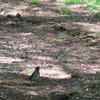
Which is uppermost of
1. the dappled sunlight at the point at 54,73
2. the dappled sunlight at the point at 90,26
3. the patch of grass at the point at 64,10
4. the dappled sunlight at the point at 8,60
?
the patch of grass at the point at 64,10

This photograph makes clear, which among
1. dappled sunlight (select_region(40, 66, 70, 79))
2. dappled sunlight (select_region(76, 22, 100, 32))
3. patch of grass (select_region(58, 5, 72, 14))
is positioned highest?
patch of grass (select_region(58, 5, 72, 14))

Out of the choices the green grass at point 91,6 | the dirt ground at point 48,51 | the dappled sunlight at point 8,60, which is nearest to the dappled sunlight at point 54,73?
the dirt ground at point 48,51

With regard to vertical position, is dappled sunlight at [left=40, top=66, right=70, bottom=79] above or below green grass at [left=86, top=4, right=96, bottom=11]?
below

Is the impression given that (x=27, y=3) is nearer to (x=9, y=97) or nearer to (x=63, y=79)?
(x=63, y=79)

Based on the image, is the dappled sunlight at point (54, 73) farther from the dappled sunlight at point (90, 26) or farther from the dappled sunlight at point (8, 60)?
the dappled sunlight at point (90, 26)

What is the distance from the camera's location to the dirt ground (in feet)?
23.7

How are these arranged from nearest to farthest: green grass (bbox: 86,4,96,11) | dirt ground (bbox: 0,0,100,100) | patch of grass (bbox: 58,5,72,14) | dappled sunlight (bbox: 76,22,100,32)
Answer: dirt ground (bbox: 0,0,100,100)
dappled sunlight (bbox: 76,22,100,32)
patch of grass (bbox: 58,5,72,14)
green grass (bbox: 86,4,96,11)

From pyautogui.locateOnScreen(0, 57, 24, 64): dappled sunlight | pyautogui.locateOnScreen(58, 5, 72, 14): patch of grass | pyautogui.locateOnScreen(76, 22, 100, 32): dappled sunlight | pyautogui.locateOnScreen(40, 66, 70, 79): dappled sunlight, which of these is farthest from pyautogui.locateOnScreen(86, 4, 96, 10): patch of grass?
pyautogui.locateOnScreen(40, 66, 70, 79): dappled sunlight

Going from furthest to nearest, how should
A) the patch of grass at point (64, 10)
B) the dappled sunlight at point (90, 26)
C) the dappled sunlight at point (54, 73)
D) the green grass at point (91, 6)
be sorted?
the green grass at point (91, 6), the patch of grass at point (64, 10), the dappled sunlight at point (90, 26), the dappled sunlight at point (54, 73)

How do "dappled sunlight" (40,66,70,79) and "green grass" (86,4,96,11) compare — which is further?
"green grass" (86,4,96,11)

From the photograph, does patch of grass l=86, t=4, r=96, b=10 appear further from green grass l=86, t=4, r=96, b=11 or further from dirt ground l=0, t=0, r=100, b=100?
dirt ground l=0, t=0, r=100, b=100

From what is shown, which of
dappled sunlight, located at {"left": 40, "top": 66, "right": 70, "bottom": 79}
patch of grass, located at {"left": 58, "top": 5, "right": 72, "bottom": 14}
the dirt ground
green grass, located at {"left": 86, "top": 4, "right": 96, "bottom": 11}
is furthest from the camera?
green grass, located at {"left": 86, "top": 4, "right": 96, "bottom": 11}

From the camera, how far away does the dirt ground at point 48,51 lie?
7219 mm

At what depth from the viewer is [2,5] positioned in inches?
634
